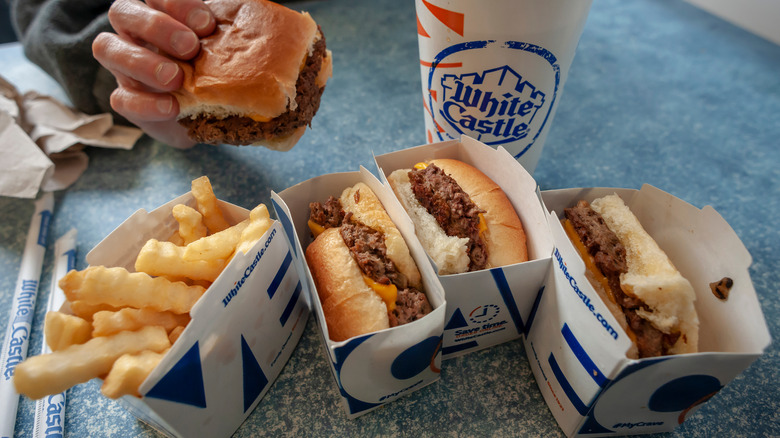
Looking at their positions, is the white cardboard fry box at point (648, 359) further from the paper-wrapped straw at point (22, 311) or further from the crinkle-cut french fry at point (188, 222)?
the paper-wrapped straw at point (22, 311)

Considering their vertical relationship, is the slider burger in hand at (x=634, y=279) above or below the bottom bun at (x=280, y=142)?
above

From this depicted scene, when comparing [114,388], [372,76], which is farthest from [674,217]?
[372,76]

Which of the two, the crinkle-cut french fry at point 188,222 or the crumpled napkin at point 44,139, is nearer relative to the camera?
the crinkle-cut french fry at point 188,222

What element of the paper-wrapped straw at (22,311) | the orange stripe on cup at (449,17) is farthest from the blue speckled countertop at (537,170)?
the orange stripe on cup at (449,17)

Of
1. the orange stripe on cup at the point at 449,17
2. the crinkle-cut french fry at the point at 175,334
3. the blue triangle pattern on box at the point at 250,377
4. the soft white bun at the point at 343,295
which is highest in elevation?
the orange stripe on cup at the point at 449,17

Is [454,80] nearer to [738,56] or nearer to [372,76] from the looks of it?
[372,76]

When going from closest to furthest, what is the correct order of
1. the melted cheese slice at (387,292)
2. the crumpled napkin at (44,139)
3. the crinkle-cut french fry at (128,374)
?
1. the crinkle-cut french fry at (128,374)
2. the melted cheese slice at (387,292)
3. the crumpled napkin at (44,139)

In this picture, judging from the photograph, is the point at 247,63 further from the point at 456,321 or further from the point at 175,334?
the point at 456,321
